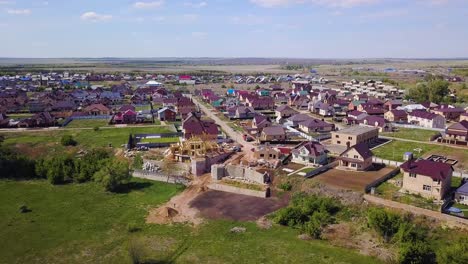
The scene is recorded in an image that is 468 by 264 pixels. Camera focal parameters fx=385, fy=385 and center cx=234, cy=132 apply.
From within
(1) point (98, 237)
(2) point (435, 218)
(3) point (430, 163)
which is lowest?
(1) point (98, 237)

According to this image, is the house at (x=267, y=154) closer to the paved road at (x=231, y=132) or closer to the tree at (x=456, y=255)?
the paved road at (x=231, y=132)

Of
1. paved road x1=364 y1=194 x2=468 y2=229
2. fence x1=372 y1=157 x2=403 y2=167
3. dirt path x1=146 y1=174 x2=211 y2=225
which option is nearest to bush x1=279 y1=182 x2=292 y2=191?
paved road x1=364 y1=194 x2=468 y2=229

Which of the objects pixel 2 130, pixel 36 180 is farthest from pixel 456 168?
pixel 2 130

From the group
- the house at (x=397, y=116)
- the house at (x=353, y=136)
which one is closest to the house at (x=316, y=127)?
the house at (x=353, y=136)

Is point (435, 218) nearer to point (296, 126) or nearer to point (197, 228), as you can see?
point (197, 228)

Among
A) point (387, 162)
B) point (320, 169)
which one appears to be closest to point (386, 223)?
point (320, 169)

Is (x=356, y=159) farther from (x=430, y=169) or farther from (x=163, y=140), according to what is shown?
(x=163, y=140)

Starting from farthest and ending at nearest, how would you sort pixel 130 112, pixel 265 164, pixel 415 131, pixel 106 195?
pixel 130 112 → pixel 415 131 → pixel 265 164 → pixel 106 195
